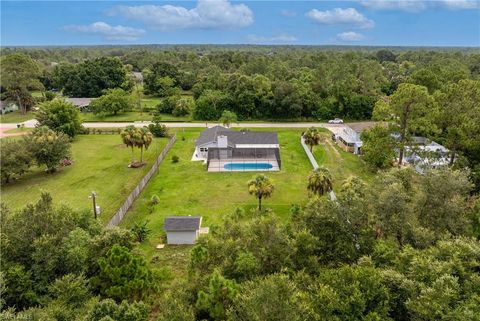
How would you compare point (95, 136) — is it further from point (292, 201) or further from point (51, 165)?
point (292, 201)

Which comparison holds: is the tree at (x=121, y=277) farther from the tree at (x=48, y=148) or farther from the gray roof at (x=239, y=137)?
the gray roof at (x=239, y=137)

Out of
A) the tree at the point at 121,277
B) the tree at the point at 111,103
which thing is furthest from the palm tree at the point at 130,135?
the tree at the point at 111,103

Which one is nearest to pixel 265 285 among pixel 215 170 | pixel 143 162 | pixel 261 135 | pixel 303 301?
pixel 303 301

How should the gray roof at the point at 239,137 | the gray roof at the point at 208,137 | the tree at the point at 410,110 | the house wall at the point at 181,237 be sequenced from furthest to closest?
the gray roof at the point at 239,137 → the gray roof at the point at 208,137 → the tree at the point at 410,110 → the house wall at the point at 181,237

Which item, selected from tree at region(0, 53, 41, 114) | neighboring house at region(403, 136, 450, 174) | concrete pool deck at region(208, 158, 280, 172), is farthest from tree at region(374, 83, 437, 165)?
tree at region(0, 53, 41, 114)

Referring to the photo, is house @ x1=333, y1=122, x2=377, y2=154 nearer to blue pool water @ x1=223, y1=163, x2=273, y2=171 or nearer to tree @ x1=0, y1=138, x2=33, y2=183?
blue pool water @ x1=223, y1=163, x2=273, y2=171

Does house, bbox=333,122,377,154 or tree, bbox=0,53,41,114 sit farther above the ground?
tree, bbox=0,53,41,114

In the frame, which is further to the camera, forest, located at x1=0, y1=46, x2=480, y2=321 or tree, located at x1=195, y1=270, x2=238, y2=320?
tree, located at x1=195, y1=270, x2=238, y2=320
